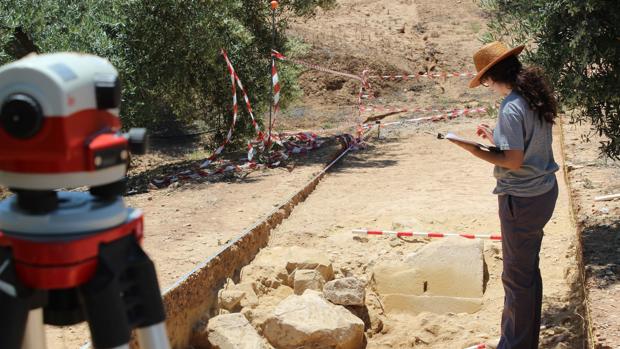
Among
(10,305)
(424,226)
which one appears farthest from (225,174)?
(10,305)

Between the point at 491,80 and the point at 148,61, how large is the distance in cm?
908

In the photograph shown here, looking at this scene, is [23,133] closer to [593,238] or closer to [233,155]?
→ [593,238]

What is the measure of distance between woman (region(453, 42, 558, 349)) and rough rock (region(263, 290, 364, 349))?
1679mm

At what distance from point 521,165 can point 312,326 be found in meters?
2.30

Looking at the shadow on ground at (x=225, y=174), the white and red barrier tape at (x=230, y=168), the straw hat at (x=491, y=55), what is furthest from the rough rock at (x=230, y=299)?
the white and red barrier tape at (x=230, y=168)

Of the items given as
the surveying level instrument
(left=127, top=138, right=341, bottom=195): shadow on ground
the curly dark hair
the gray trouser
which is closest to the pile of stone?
the gray trouser

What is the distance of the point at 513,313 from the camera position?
4.59 m

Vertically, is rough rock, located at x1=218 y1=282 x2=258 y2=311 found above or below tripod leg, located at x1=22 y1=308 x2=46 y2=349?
below

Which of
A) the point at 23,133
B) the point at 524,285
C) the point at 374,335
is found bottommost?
the point at 374,335

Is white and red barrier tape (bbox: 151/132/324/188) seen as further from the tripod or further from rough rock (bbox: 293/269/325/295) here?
the tripod

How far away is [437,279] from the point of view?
22.6 feet

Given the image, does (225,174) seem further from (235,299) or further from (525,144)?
(525,144)

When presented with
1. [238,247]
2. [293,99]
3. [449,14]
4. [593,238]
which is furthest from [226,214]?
[449,14]

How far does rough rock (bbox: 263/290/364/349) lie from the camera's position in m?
5.86
